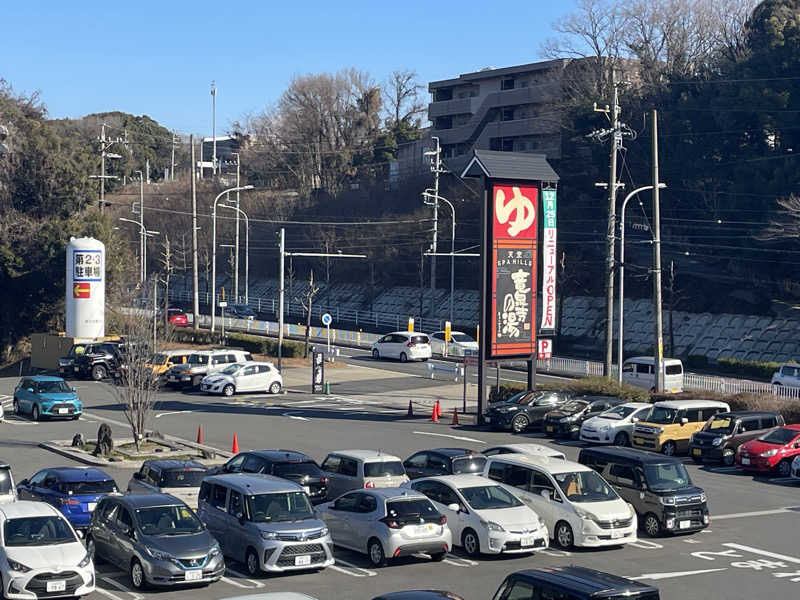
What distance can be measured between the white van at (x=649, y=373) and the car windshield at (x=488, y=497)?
2675 cm

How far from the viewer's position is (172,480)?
69.4ft

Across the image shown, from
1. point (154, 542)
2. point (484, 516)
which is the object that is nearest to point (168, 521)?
point (154, 542)

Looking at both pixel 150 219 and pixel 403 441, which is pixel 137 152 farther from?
pixel 403 441

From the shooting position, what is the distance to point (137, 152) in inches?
6334

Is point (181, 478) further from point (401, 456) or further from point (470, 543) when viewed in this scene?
point (401, 456)

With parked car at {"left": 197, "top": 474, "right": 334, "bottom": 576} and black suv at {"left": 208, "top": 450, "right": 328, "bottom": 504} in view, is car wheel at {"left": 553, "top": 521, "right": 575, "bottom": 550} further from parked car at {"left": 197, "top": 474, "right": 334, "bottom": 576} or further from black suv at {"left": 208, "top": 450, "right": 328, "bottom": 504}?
black suv at {"left": 208, "top": 450, "right": 328, "bottom": 504}

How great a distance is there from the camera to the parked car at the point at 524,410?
36.7 metres

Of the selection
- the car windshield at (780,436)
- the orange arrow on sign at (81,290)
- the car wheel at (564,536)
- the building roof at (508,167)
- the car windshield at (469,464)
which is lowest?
the car wheel at (564,536)

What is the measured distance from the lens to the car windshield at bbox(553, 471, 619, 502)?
19.7 m

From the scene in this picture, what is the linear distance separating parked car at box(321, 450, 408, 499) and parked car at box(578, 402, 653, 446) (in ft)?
40.2

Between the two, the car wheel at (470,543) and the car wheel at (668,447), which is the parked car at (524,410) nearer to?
the car wheel at (668,447)

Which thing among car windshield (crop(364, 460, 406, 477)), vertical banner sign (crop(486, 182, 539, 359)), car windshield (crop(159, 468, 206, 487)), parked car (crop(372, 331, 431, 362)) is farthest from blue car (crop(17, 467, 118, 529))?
parked car (crop(372, 331, 431, 362))

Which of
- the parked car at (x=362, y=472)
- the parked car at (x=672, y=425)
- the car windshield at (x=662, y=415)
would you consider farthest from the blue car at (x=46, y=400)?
the car windshield at (x=662, y=415)

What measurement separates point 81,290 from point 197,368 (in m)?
13.5
